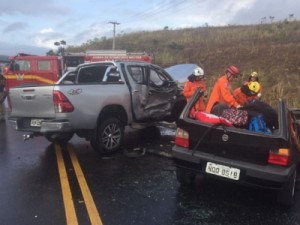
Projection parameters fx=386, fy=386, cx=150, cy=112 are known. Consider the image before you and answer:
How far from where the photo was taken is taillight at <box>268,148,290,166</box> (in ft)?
15.3

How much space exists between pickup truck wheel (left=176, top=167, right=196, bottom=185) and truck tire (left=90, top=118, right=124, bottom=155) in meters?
2.22

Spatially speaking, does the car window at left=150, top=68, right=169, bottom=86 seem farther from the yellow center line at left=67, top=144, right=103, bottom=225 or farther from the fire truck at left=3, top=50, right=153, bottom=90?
the fire truck at left=3, top=50, right=153, bottom=90

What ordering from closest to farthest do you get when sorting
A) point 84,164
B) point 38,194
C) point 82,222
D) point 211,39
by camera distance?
point 82,222, point 38,194, point 84,164, point 211,39

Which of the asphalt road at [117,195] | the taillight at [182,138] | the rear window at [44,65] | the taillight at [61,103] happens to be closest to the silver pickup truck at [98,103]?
the taillight at [61,103]

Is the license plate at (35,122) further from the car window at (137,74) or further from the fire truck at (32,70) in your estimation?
the fire truck at (32,70)

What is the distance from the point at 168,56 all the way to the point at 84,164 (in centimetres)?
2908

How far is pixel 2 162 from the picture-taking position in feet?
23.7

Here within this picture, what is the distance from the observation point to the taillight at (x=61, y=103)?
270 inches

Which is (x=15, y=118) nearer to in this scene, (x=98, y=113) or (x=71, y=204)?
(x=98, y=113)

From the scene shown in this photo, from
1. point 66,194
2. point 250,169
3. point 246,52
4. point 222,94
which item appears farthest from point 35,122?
point 246,52

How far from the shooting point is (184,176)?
5.79 metres

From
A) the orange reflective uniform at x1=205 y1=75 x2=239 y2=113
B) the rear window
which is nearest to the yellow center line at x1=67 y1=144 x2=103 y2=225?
the orange reflective uniform at x1=205 y1=75 x2=239 y2=113

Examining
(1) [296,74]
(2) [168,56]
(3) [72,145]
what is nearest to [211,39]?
(2) [168,56]

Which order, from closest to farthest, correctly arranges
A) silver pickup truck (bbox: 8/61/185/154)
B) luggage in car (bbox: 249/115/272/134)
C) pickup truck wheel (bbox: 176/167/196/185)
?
luggage in car (bbox: 249/115/272/134) < pickup truck wheel (bbox: 176/167/196/185) < silver pickup truck (bbox: 8/61/185/154)
